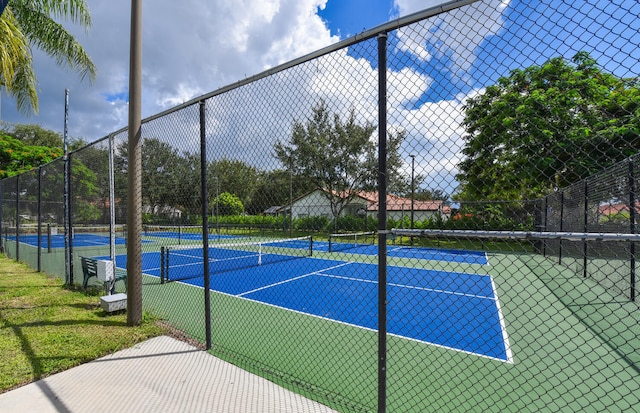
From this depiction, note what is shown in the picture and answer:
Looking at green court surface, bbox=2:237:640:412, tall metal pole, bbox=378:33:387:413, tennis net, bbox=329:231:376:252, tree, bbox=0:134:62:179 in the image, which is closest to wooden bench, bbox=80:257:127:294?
green court surface, bbox=2:237:640:412

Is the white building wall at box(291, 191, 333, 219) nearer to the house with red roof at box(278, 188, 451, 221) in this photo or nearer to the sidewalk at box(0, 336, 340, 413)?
the house with red roof at box(278, 188, 451, 221)

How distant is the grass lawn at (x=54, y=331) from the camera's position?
3381mm

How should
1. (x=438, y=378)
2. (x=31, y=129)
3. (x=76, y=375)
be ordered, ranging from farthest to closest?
(x=31, y=129), (x=438, y=378), (x=76, y=375)

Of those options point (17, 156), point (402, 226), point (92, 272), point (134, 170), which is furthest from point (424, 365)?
point (17, 156)

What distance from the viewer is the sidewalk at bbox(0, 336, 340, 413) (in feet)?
8.80

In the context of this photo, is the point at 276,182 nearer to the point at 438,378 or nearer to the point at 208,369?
the point at 208,369

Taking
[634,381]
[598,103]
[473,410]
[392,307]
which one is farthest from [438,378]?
[392,307]

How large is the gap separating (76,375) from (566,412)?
14.8 feet

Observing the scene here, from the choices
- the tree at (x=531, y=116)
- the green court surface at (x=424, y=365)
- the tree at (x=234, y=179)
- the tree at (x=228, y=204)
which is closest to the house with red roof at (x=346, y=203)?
the tree at (x=531, y=116)

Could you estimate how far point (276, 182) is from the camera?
341cm

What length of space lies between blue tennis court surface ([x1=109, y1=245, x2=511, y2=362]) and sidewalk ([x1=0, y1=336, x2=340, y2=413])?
2636mm

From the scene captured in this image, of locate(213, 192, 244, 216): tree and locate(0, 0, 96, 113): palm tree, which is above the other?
locate(0, 0, 96, 113): palm tree

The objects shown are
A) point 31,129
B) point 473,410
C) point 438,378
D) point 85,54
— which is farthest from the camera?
point 31,129

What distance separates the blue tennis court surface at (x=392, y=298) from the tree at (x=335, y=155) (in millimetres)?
2934
